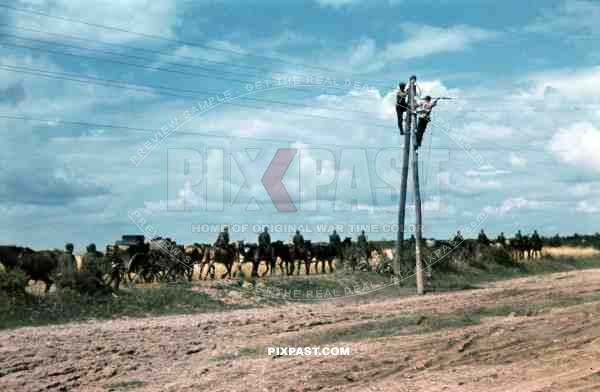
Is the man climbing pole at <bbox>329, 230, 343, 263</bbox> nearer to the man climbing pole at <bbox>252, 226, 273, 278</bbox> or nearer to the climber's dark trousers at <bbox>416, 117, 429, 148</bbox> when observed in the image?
the man climbing pole at <bbox>252, 226, 273, 278</bbox>

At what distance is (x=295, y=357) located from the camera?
43.0 feet

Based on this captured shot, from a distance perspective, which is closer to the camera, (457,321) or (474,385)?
(474,385)

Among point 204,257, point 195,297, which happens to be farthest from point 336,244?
point 195,297

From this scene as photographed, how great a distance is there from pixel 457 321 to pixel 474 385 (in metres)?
6.04

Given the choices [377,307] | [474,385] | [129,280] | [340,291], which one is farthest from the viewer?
[340,291]

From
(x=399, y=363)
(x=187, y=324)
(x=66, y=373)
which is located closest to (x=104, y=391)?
(x=66, y=373)

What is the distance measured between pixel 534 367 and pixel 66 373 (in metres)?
7.26

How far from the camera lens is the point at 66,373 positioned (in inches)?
479

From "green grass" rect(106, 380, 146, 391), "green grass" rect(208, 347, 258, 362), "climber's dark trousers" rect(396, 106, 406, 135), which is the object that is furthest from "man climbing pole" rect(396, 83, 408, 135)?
"green grass" rect(106, 380, 146, 391)

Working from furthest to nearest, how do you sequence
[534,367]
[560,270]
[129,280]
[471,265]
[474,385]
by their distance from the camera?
[560,270]
[471,265]
[129,280]
[534,367]
[474,385]

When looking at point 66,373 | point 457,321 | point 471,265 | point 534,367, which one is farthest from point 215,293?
point 471,265

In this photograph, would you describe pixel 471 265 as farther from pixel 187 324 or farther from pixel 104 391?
pixel 104 391

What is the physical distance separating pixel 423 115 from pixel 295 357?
14.0 m

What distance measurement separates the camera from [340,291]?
26.5 meters
